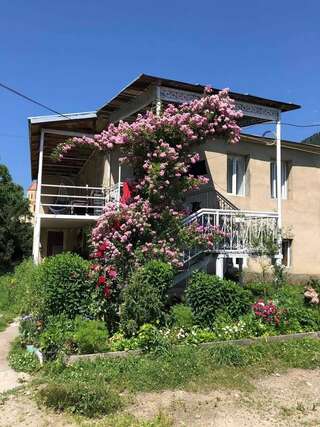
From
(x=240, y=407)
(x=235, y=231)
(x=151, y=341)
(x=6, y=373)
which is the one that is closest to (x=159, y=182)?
(x=235, y=231)

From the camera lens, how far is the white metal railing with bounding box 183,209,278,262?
40.0 feet

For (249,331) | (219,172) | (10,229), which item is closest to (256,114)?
(219,172)

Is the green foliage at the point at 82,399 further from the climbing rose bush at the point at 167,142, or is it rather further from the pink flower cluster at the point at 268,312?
the climbing rose bush at the point at 167,142

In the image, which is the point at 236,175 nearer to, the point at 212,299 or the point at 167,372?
the point at 212,299

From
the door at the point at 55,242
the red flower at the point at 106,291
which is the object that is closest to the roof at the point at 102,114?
the red flower at the point at 106,291

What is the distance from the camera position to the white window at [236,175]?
17.5 metres

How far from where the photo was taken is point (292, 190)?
60.0 feet

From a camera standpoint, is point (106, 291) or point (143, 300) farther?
point (106, 291)

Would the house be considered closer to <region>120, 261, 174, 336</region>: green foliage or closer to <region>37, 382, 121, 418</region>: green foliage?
<region>120, 261, 174, 336</region>: green foliage

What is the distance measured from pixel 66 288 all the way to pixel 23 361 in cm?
137

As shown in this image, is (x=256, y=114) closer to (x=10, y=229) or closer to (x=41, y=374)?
(x=41, y=374)

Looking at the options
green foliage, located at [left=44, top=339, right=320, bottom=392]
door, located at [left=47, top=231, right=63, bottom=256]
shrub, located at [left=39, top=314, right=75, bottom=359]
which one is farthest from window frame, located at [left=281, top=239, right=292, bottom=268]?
door, located at [left=47, top=231, right=63, bottom=256]

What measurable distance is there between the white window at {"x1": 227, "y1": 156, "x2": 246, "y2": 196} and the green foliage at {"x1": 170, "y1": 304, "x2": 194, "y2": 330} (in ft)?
29.8

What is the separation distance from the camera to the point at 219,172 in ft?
55.5
